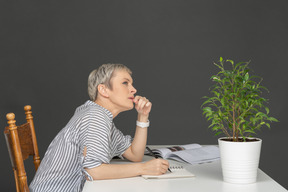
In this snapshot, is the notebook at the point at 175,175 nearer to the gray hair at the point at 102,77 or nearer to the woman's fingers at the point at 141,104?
the woman's fingers at the point at 141,104

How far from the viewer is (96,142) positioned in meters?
1.65

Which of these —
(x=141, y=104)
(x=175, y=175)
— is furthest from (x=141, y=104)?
(x=175, y=175)

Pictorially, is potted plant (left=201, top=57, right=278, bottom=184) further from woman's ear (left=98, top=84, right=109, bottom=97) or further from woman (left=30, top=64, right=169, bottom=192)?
woman's ear (left=98, top=84, right=109, bottom=97)

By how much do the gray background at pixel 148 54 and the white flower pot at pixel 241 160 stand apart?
2.32 metres

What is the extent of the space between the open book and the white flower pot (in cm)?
40

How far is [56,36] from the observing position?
3.79 meters

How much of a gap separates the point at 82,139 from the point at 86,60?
209 cm

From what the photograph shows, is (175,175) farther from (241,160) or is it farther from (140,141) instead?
(140,141)

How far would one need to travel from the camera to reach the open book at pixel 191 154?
1.95m

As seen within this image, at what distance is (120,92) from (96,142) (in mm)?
329

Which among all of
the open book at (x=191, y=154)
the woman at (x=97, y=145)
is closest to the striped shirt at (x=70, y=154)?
the woman at (x=97, y=145)

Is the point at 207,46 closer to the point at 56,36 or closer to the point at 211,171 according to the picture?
the point at 56,36

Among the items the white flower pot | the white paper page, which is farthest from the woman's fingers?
the white flower pot

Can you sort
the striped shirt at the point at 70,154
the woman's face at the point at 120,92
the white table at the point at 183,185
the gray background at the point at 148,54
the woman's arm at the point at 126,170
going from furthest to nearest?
the gray background at the point at 148,54, the woman's face at the point at 120,92, the striped shirt at the point at 70,154, the woman's arm at the point at 126,170, the white table at the point at 183,185
